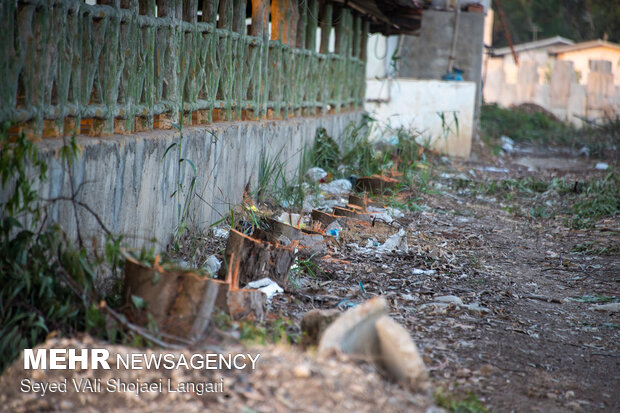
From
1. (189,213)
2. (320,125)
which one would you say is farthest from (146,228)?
(320,125)

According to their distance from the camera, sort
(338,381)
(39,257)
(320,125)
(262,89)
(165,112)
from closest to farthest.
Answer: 1. (338,381)
2. (39,257)
3. (165,112)
4. (262,89)
5. (320,125)

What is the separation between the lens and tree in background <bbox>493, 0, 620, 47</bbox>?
35.0 meters

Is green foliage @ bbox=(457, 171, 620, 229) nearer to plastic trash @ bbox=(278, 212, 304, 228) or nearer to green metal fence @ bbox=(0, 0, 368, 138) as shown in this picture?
green metal fence @ bbox=(0, 0, 368, 138)

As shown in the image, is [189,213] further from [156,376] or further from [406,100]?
[406,100]

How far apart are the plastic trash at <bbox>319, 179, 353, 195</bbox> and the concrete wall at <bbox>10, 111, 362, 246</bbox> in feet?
3.80

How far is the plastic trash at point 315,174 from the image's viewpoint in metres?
8.65

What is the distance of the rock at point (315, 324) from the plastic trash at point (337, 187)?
4820mm

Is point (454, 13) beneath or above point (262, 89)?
above

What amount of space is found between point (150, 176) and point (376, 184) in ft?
Result: 13.4

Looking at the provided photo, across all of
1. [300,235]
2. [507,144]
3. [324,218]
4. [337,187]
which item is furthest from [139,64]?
[507,144]

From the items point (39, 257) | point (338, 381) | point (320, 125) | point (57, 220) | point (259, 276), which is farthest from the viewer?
point (320, 125)

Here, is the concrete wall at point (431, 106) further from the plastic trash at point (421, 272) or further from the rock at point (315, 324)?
the rock at point (315, 324)

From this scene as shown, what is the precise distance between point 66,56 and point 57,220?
2.89ft

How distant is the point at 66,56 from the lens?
11.9 ft
